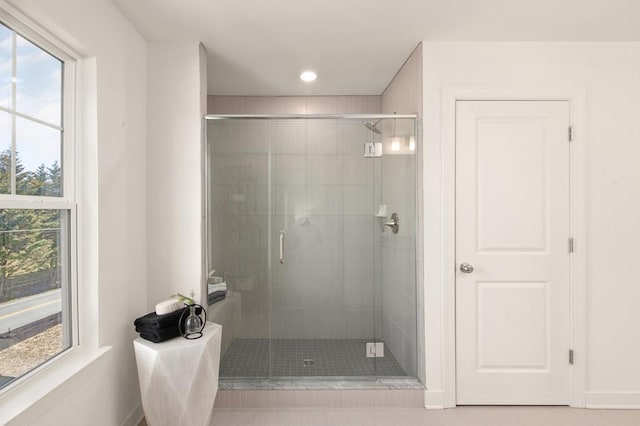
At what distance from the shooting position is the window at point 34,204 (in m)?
1.49

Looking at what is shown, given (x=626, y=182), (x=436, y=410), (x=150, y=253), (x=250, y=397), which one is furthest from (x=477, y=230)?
(x=150, y=253)

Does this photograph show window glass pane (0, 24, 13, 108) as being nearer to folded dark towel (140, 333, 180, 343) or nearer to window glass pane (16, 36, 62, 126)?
window glass pane (16, 36, 62, 126)

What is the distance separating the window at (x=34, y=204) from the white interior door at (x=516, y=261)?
93.7 inches

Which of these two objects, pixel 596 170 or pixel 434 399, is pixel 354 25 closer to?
pixel 596 170

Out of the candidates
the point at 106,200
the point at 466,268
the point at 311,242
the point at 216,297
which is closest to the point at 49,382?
the point at 106,200

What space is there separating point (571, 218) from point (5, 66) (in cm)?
324

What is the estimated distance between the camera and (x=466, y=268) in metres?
2.54

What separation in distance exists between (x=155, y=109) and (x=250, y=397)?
82.2 inches

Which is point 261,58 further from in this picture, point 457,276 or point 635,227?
point 635,227

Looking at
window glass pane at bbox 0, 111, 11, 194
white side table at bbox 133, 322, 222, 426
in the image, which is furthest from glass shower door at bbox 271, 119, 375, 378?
window glass pane at bbox 0, 111, 11, 194

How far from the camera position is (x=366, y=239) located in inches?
106

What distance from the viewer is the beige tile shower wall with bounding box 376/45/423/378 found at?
267 cm

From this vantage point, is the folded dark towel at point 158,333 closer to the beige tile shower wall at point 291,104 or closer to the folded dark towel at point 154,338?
the folded dark towel at point 154,338

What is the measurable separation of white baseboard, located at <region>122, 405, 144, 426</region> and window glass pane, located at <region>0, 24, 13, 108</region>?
6.03 feet
